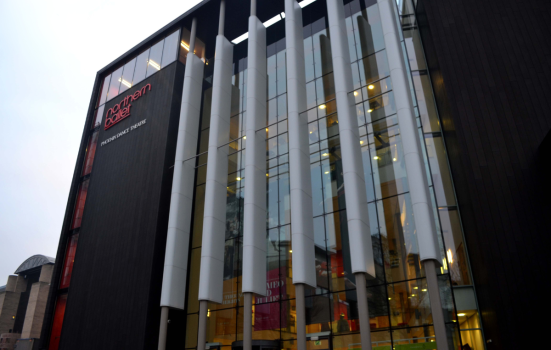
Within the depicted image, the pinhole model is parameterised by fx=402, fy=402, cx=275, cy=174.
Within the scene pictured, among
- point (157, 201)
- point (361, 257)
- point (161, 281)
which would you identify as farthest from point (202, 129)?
point (361, 257)

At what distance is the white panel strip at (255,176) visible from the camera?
1823 cm

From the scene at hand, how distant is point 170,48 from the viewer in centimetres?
2977

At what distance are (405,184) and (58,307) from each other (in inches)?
927

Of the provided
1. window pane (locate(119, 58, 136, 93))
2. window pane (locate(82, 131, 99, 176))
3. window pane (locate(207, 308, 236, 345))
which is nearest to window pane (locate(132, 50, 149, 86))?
window pane (locate(119, 58, 136, 93))

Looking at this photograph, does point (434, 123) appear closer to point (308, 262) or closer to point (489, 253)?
point (489, 253)

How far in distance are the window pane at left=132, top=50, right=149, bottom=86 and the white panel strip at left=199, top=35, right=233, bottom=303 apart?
8.57 m

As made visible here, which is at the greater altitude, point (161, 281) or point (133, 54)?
point (133, 54)

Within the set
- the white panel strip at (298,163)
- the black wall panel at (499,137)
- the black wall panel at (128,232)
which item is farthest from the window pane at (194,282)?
the black wall panel at (499,137)

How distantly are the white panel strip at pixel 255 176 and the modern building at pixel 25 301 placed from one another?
37.6 metres

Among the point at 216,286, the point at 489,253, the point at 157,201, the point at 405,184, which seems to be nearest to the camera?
the point at 489,253

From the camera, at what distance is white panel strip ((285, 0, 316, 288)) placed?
16734 mm

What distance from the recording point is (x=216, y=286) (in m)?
19.8

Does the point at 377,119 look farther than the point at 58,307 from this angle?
No

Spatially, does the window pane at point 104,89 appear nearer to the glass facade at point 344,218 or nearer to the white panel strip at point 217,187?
the glass facade at point 344,218
